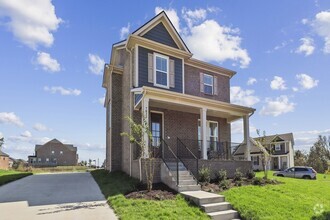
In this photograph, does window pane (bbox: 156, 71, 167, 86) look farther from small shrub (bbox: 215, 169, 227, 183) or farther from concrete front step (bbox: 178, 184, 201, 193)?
concrete front step (bbox: 178, 184, 201, 193)

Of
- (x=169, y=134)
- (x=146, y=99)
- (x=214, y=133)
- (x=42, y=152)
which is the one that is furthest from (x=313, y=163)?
(x=42, y=152)

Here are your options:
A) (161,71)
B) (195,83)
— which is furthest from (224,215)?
(195,83)

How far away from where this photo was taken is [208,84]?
61.4 feet

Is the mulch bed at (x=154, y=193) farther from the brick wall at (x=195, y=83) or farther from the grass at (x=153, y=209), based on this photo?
the brick wall at (x=195, y=83)

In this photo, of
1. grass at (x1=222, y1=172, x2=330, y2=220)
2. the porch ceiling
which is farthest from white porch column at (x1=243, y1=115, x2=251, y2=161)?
grass at (x1=222, y1=172, x2=330, y2=220)

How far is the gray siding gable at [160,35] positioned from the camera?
1591 cm

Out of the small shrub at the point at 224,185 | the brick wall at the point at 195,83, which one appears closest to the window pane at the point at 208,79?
the brick wall at the point at 195,83

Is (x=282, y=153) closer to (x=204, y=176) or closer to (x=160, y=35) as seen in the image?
(x=160, y=35)

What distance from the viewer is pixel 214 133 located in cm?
1817

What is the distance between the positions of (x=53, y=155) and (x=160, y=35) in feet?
200

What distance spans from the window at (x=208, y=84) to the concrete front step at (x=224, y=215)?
1052 cm

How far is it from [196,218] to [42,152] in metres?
68.5

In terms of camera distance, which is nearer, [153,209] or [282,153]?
[153,209]

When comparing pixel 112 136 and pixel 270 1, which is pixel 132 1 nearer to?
pixel 270 1
